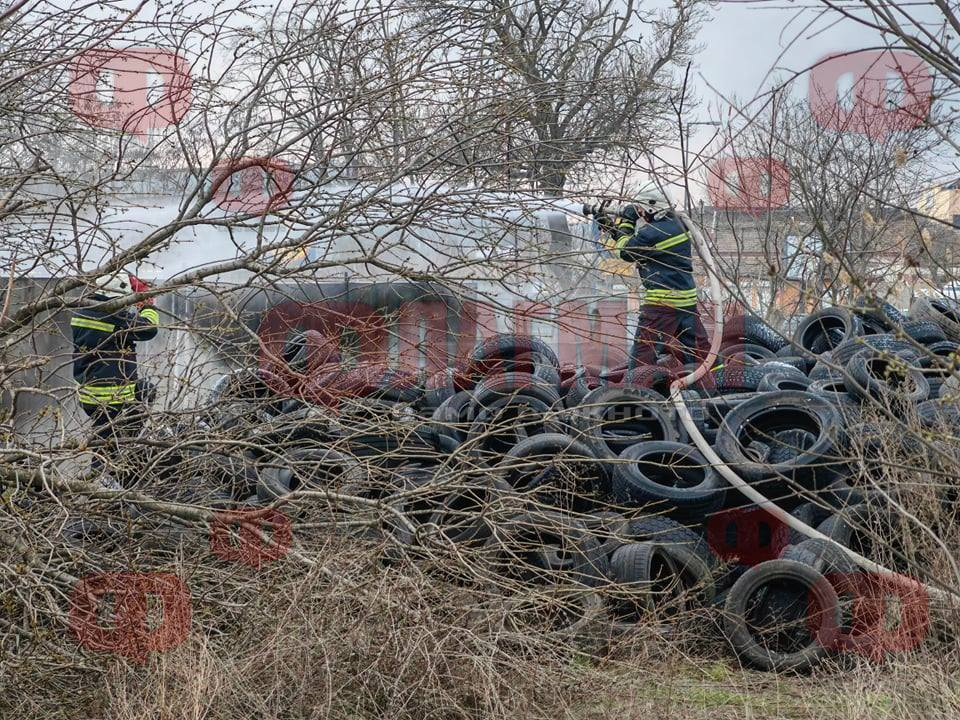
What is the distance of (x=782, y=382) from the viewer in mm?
7324

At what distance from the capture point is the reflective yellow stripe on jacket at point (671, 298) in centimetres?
734

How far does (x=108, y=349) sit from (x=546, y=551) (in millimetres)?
3391

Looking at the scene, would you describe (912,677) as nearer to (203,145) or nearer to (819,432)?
(819,432)

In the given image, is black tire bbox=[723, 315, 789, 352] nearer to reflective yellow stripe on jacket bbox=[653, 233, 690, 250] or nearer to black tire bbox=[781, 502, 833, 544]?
reflective yellow stripe on jacket bbox=[653, 233, 690, 250]

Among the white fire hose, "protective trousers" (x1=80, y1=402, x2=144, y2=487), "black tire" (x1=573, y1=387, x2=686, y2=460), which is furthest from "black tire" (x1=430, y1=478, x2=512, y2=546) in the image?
"protective trousers" (x1=80, y1=402, x2=144, y2=487)

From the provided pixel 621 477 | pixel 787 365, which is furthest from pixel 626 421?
pixel 787 365

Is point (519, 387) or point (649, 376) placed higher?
Answer: point (519, 387)

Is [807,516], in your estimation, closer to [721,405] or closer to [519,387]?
[721,405]

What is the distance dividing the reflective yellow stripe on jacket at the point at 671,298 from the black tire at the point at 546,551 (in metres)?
2.07

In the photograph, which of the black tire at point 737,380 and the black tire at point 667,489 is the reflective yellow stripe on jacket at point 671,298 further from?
the black tire at point 667,489

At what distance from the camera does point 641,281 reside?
6652 millimetres

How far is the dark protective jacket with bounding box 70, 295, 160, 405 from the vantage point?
17.3 feet

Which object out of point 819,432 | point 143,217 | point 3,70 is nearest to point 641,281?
point 819,432

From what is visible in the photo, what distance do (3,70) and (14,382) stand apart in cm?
173
